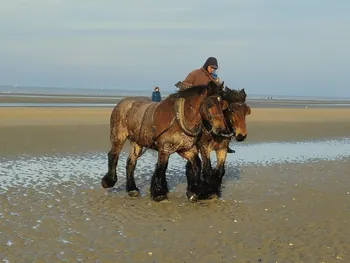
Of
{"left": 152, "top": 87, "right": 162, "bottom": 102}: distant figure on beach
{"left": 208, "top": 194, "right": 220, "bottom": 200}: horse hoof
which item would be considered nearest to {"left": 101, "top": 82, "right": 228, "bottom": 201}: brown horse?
{"left": 208, "top": 194, "right": 220, "bottom": 200}: horse hoof

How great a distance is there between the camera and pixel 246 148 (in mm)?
18312

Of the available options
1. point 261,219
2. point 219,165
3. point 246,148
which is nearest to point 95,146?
point 246,148

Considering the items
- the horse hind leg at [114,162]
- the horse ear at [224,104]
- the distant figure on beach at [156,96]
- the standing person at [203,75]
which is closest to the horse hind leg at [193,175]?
the horse ear at [224,104]

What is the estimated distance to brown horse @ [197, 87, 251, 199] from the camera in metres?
8.97

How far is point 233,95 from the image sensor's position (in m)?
9.18

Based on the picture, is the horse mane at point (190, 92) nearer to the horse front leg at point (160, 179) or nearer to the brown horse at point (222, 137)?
the brown horse at point (222, 137)

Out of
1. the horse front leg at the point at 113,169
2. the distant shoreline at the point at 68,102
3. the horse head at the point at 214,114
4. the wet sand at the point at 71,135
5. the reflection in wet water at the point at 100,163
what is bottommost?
the distant shoreline at the point at 68,102

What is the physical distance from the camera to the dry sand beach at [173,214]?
6.43 metres

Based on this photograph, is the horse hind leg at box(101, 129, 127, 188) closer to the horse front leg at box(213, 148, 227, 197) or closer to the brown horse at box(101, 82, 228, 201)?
the brown horse at box(101, 82, 228, 201)

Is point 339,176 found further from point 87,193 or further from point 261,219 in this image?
point 87,193

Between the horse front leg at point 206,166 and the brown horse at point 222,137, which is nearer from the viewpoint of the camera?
the brown horse at point 222,137

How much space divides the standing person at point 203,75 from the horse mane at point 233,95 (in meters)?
0.71

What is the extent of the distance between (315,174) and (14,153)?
27.2 ft

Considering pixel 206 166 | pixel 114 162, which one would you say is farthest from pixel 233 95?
pixel 114 162
